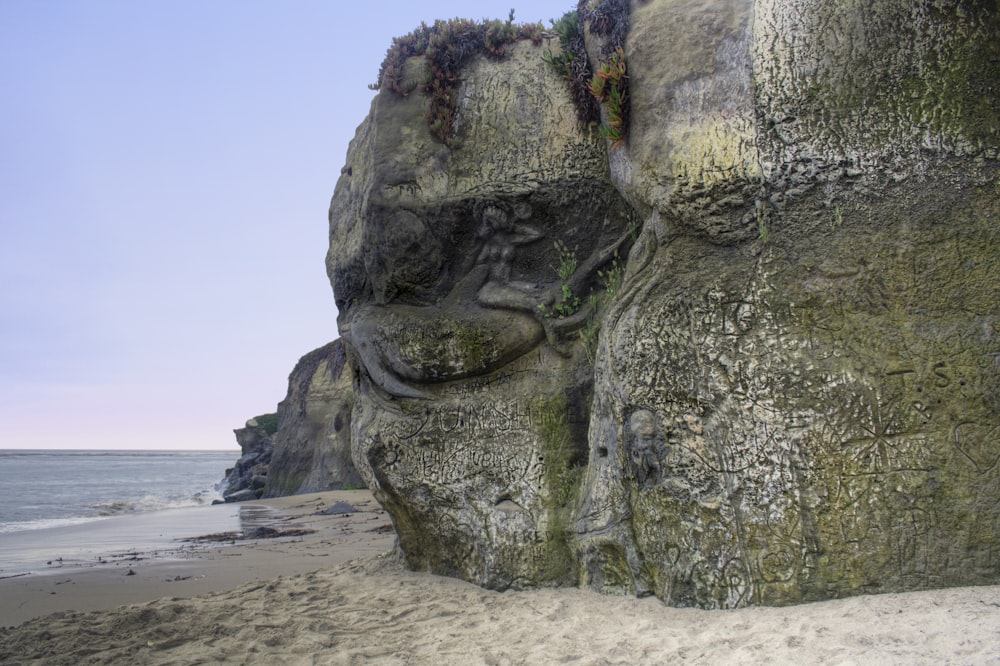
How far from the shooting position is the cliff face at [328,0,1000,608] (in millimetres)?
5062

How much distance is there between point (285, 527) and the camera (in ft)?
44.4

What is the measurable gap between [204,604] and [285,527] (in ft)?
23.0

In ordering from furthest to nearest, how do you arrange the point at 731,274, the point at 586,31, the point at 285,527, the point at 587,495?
the point at 285,527
the point at 586,31
the point at 587,495
the point at 731,274

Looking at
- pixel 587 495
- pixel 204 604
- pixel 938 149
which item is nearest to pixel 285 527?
pixel 204 604

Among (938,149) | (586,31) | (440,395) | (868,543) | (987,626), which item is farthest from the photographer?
(440,395)

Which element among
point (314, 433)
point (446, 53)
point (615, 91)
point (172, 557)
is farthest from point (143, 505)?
point (615, 91)

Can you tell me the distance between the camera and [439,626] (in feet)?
19.2

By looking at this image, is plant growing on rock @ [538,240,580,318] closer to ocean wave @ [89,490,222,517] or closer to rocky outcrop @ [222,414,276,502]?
ocean wave @ [89,490,222,517]

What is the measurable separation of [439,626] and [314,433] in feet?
65.7

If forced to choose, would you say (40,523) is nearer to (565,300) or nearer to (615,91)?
(565,300)

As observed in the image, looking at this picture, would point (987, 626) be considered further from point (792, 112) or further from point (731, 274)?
point (792, 112)

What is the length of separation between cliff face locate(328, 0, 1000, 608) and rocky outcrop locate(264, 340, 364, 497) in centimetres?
1585

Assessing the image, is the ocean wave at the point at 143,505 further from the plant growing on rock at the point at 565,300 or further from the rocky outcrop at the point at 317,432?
the plant growing on rock at the point at 565,300

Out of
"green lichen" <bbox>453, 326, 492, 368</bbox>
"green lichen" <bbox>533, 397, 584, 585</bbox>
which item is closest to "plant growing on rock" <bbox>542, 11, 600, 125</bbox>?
"green lichen" <bbox>453, 326, 492, 368</bbox>
